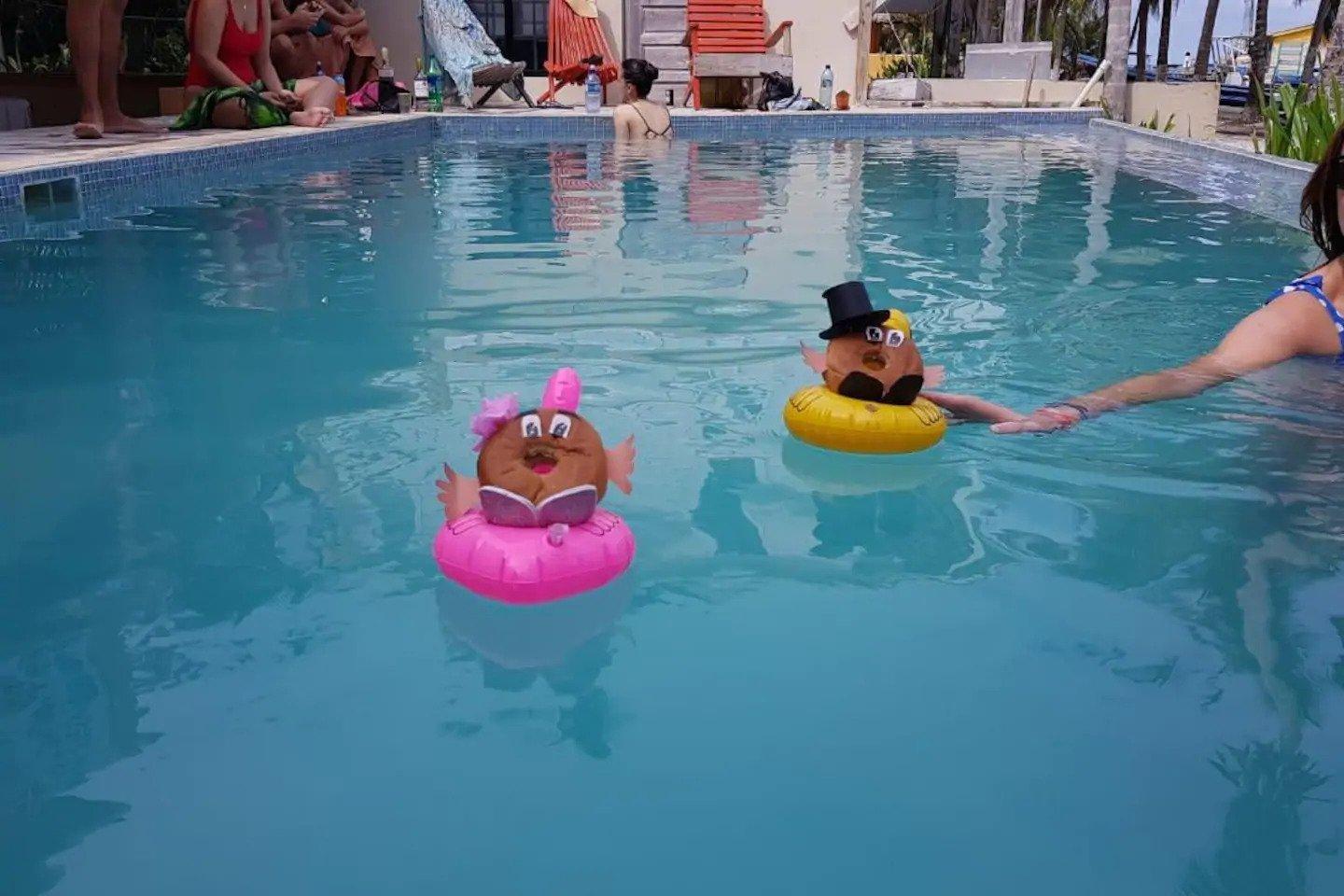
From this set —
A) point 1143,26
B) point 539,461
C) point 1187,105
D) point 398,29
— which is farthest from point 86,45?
point 1143,26

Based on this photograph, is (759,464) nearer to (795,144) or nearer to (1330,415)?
(1330,415)

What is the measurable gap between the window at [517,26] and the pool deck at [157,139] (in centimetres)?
408

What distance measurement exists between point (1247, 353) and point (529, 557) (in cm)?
223

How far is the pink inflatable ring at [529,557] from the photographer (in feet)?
7.49

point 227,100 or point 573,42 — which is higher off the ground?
point 573,42

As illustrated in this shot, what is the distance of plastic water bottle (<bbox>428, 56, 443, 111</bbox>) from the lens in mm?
15891

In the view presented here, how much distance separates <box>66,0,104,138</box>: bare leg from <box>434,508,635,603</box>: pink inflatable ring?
7.66m

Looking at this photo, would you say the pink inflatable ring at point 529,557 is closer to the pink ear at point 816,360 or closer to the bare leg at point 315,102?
the pink ear at point 816,360

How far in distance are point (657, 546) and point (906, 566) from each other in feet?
1.87

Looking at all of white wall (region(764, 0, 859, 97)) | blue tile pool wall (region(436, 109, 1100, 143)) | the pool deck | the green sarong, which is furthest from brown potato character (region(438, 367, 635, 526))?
white wall (region(764, 0, 859, 97))

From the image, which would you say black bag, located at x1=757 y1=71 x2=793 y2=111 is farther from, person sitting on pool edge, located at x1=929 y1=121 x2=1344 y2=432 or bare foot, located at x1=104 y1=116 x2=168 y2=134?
person sitting on pool edge, located at x1=929 y1=121 x2=1344 y2=432

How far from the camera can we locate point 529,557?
7.46 ft

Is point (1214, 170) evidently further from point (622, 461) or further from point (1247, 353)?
point (622, 461)

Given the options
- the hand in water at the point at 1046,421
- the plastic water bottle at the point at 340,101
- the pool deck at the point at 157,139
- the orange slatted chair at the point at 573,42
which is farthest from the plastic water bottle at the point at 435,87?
the hand in water at the point at 1046,421
